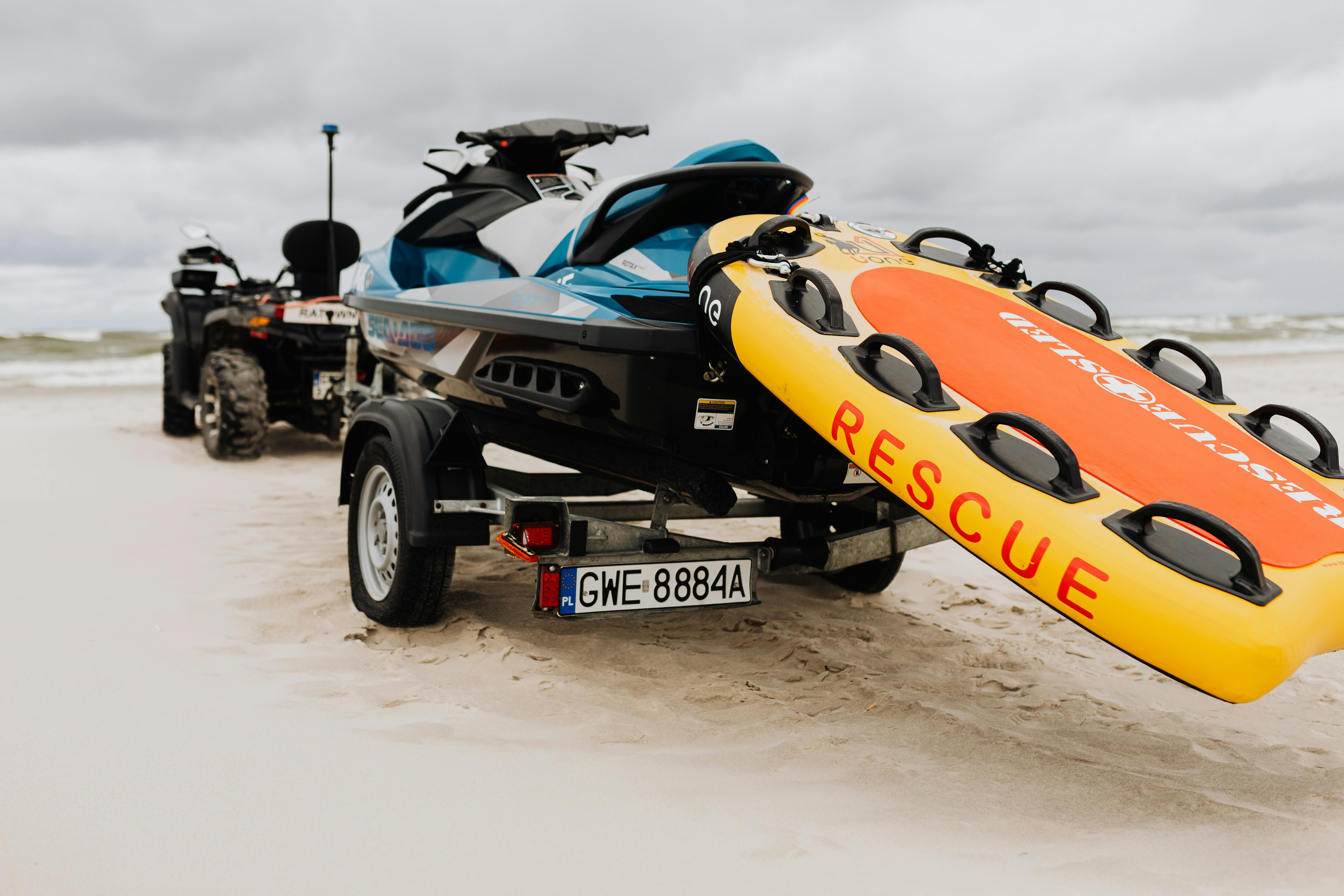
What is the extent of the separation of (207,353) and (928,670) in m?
7.77

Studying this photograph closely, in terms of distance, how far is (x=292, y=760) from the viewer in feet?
8.68

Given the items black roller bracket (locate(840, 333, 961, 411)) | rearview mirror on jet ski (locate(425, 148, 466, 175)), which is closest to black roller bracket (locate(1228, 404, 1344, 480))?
black roller bracket (locate(840, 333, 961, 411))

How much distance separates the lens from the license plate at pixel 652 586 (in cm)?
319

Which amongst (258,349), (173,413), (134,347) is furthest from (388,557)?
(134,347)

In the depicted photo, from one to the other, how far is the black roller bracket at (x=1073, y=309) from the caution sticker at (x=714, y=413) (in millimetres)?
1153

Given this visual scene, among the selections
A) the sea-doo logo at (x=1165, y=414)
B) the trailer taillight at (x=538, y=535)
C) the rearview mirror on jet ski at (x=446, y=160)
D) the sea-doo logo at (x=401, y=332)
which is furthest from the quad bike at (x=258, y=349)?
the sea-doo logo at (x=1165, y=414)

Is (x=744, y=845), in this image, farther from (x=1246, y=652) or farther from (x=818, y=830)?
(x=1246, y=652)

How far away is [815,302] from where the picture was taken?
9.65 feet

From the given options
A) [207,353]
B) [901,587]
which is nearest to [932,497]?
[901,587]

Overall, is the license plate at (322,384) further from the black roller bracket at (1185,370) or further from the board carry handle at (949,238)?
the black roller bracket at (1185,370)

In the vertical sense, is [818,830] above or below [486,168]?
below

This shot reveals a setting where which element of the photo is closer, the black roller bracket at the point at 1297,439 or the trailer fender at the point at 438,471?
the black roller bracket at the point at 1297,439

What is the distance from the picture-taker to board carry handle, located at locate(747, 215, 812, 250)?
3.12m

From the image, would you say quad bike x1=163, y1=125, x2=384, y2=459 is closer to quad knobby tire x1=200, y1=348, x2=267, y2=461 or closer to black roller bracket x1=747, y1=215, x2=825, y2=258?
quad knobby tire x1=200, y1=348, x2=267, y2=461
